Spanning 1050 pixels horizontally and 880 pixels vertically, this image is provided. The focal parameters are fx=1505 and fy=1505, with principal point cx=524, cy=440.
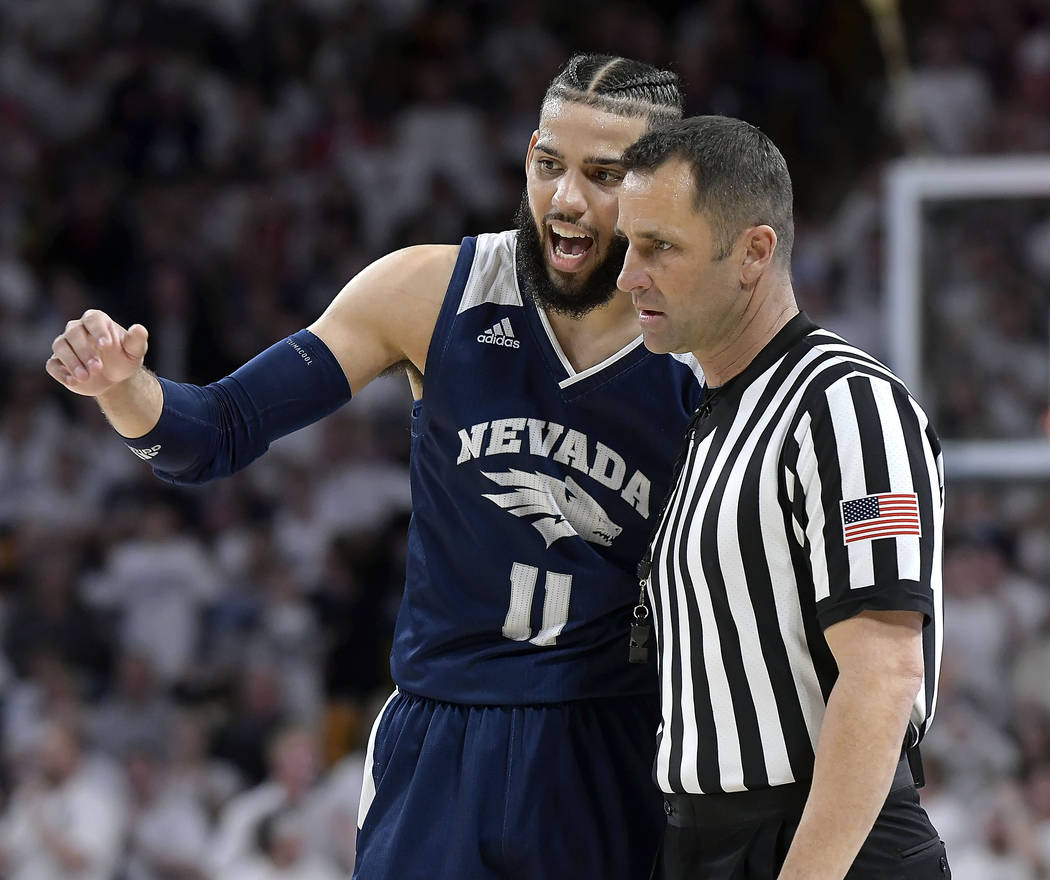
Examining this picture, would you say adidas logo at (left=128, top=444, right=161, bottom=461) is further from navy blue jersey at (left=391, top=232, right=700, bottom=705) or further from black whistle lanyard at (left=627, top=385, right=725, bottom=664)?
black whistle lanyard at (left=627, top=385, right=725, bottom=664)

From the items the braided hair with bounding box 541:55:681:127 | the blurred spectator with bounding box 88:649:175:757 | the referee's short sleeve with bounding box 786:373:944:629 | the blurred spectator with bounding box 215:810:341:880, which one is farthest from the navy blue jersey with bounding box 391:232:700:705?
the blurred spectator with bounding box 88:649:175:757

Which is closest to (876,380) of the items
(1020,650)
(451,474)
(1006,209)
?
(451,474)

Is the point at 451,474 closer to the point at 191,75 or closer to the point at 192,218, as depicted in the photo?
the point at 192,218

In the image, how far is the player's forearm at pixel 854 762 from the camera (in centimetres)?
226

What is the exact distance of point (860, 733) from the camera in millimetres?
2262

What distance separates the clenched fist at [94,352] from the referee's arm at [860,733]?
4.37 feet

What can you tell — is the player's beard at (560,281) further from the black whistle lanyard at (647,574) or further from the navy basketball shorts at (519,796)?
the navy basketball shorts at (519,796)

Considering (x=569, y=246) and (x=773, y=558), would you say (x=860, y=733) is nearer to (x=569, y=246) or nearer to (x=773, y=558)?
(x=773, y=558)

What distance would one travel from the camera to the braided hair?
3.02 metres

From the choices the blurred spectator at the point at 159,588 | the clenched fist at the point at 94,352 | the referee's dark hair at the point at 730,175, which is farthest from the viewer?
the blurred spectator at the point at 159,588

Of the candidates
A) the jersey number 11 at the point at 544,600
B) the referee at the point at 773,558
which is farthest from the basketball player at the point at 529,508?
the referee at the point at 773,558

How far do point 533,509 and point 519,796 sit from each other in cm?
57

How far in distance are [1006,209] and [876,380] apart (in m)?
5.07

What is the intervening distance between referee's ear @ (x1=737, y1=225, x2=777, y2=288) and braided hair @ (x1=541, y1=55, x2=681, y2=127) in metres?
0.59
